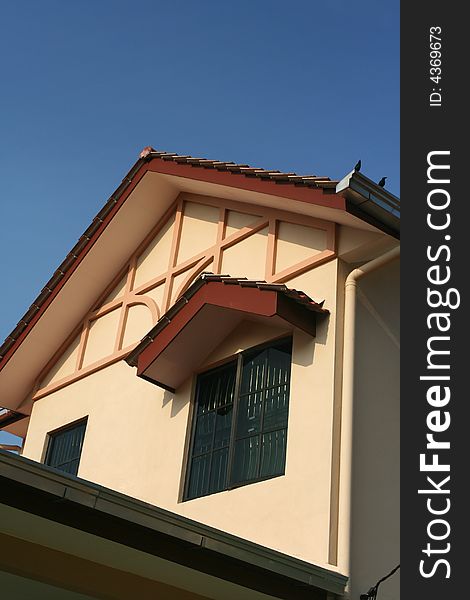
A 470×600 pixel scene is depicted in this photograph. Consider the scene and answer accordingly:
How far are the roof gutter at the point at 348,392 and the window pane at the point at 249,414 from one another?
3.61ft

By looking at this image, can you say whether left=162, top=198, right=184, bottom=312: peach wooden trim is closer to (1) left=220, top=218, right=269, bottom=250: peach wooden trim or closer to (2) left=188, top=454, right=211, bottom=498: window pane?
(1) left=220, top=218, right=269, bottom=250: peach wooden trim

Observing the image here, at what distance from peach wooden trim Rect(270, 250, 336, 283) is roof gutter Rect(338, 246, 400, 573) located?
34cm

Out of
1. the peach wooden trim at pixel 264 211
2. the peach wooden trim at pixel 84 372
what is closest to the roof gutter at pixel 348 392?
the peach wooden trim at pixel 264 211

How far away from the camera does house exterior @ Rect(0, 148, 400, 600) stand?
655 cm

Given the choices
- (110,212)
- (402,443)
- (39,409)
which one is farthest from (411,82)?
(39,409)

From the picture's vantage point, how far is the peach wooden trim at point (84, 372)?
1177 centimetres

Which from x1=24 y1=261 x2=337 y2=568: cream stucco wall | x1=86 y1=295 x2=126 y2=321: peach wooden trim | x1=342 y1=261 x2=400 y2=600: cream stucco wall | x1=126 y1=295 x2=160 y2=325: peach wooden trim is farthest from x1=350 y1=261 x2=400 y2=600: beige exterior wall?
x1=86 y1=295 x2=126 y2=321: peach wooden trim

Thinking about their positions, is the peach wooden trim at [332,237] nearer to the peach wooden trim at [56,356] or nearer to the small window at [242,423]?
the small window at [242,423]

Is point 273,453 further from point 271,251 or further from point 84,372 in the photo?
point 84,372

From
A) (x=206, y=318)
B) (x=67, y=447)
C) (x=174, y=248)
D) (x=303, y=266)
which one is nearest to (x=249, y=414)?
(x=206, y=318)

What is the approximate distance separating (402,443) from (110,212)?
6.88m

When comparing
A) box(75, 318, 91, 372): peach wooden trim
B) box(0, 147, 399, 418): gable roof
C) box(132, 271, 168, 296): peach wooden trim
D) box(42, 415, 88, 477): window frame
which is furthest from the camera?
box(75, 318, 91, 372): peach wooden trim

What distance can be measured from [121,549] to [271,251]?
4.35 m

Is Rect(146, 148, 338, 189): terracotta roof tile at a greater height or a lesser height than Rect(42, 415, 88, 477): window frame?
greater
